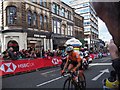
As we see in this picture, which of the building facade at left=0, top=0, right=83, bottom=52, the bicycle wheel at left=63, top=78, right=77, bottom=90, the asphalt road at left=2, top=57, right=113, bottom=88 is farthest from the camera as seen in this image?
the building facade at left=0, top=0, right=83, bottom=52

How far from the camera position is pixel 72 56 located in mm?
6652

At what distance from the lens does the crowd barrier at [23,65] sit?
12.8 meters

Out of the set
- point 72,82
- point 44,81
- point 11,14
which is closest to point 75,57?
point 72,82

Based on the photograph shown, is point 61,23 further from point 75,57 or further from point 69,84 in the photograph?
point 69,84

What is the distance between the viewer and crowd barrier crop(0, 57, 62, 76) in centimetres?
1283

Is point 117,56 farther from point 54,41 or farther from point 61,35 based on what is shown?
point 61,35

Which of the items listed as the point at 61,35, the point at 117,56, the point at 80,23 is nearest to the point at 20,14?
the point at 61,35

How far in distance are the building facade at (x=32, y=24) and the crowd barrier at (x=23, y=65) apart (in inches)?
393

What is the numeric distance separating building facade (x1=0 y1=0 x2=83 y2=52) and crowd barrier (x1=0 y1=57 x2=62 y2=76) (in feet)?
32.8

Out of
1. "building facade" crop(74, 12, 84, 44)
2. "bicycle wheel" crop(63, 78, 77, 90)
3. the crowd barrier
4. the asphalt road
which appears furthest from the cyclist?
"building facade" crop(74, 12, 84, 44)

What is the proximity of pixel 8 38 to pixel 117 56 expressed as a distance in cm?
2719

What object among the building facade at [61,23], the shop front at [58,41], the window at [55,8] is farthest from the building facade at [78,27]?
the window at [55,8]

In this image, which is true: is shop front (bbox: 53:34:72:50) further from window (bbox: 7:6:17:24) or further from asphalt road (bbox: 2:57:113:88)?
asphalt road (bbox: 2:57:113:88)

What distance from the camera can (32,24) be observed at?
30.9m
